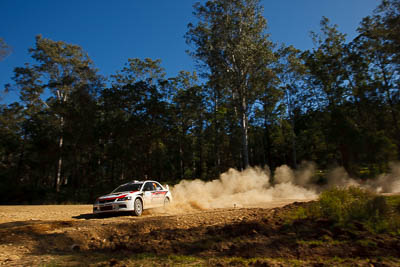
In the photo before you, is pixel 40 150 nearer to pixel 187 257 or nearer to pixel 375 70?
pixel 187 257

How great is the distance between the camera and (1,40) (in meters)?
26.8

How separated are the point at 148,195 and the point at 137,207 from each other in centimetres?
98

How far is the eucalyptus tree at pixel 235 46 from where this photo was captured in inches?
980

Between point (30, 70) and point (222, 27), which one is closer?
point (222, 27)

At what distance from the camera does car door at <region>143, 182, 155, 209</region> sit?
1181 centimetres

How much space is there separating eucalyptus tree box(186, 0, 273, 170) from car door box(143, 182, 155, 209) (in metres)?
13.3

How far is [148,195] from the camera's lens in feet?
39.6

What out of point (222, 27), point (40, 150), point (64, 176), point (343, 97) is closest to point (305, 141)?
point (343, 97)

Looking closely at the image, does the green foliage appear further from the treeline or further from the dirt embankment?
the treeline

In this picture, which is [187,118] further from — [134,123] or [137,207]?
[137,207]

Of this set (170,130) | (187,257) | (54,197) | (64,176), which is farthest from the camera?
(64,176)

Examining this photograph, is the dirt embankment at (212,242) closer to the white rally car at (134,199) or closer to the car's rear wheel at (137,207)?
the white rally car at (134,199)

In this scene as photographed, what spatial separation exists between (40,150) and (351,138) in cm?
3584

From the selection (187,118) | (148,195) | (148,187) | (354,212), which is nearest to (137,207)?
(148,195)
